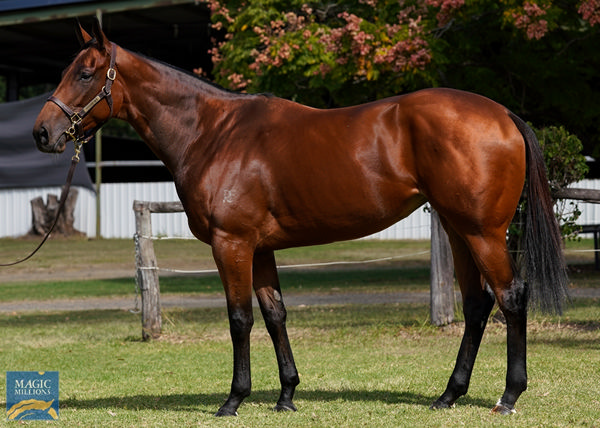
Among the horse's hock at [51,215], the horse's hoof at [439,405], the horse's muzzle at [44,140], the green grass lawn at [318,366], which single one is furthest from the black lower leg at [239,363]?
the horse's hock at [51,215]

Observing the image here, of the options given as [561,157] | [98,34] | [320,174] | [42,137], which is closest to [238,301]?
[320,174]

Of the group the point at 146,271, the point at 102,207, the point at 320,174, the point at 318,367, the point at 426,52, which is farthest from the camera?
the point at 102,207

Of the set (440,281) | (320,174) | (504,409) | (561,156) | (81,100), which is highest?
(81,100)

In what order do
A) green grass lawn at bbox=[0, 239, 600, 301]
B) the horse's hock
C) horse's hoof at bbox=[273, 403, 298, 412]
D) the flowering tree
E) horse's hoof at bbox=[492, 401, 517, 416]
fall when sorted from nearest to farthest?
1. horse's hoof at bbox=[492, 401, 517, 416]
2. horse's hoof at bbox=[273, 403, 298, 412]
3. the flowering tree
4. green grass lawn at bbox=[0, 239, 600, 301]
5. the horse's hock

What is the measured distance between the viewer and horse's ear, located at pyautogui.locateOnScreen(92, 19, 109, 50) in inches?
222

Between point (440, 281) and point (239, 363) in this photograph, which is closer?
point (239, 363)

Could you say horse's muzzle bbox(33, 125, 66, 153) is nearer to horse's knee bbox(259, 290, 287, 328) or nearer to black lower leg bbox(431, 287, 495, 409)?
horse's knee bbox(259, 290, 287, 328)

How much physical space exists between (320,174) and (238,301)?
1006 mm

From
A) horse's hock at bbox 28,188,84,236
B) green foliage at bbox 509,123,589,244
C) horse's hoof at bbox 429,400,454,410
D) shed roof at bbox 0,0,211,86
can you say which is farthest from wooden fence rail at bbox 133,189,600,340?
horse's hock at bbox 28,188,84,236

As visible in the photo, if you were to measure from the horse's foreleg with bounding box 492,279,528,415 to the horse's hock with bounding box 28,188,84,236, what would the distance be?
24300mm

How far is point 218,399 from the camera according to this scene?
6.45 meters

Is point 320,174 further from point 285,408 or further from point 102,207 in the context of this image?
point 102,207

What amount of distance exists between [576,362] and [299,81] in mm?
8585

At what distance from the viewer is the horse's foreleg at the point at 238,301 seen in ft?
18.4
